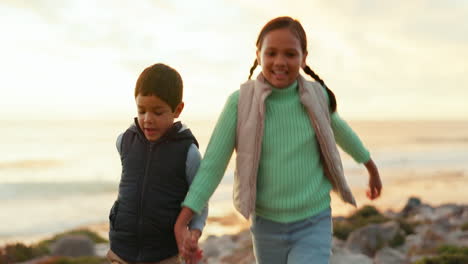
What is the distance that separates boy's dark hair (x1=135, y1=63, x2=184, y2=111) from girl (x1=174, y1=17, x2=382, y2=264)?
35 cm

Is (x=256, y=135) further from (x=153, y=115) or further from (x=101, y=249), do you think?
(x=101, y=249)

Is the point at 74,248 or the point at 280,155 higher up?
the point at 280,155

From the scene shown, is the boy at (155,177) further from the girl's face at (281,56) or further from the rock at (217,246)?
the rock at (217,246)

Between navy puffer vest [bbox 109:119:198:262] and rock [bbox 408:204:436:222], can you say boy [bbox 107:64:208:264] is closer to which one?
navy puffer vest [bbox 109:119:198:262]

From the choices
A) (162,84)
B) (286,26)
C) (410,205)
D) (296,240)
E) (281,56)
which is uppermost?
(286,26)

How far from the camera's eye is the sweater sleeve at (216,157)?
3475mm

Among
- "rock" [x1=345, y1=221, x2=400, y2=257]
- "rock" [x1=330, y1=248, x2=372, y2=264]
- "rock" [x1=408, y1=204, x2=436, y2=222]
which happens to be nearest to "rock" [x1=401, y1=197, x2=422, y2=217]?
"rock" [x1=408, y1=204, x2=436, y2=222]

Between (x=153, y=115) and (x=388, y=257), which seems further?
(x=388, y=257)

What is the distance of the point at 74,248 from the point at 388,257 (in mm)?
4925

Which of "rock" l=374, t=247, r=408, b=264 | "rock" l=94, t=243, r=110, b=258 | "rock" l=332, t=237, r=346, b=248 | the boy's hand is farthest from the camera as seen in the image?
"rock" l=94, t=243, r=110, b=258

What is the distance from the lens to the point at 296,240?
361 cm

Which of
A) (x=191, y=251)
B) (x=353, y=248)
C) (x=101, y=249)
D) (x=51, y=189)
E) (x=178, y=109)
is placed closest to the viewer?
(x=191, y=251)

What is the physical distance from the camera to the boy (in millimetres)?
3422

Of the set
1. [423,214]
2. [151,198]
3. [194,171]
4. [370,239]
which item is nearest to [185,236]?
[151,198]
